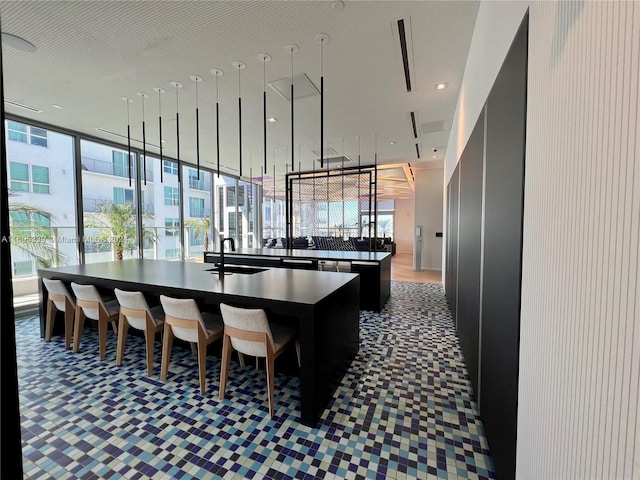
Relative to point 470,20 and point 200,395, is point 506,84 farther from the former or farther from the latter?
point 200,395

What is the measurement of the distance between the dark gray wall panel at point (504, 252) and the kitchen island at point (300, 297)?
1078 mm

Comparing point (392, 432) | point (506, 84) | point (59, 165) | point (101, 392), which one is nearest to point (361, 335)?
point (392, 432)

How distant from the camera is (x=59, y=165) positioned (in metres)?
4.81

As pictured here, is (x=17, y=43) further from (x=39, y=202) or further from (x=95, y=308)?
(x=39, y=202)

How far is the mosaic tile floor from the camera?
5.19 ft

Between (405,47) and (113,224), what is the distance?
6096 mm

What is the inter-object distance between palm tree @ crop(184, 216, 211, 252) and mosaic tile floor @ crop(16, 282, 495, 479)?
4895 mm

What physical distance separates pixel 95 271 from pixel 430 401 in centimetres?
379

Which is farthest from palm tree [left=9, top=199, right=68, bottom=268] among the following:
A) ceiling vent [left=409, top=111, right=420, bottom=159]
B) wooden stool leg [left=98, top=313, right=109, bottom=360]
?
ceiling vent [left=409, top=111, right=420, bottom=159]

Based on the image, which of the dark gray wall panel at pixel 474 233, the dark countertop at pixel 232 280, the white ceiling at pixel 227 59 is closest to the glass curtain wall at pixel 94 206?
the white ceiling at pixel 227 59

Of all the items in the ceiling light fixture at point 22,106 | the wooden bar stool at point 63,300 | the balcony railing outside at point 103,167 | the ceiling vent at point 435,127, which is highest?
the ceiling vent at point 435,127

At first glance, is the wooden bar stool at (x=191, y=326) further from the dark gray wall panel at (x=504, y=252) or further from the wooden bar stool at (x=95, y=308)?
the dark gray wall panel at (x=504, y=252)

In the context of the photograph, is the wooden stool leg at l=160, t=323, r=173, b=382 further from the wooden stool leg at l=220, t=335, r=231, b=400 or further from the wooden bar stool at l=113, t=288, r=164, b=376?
the wooden stool leg at l=220, t=335, r=231, b=400

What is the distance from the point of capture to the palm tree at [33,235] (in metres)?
4.29
